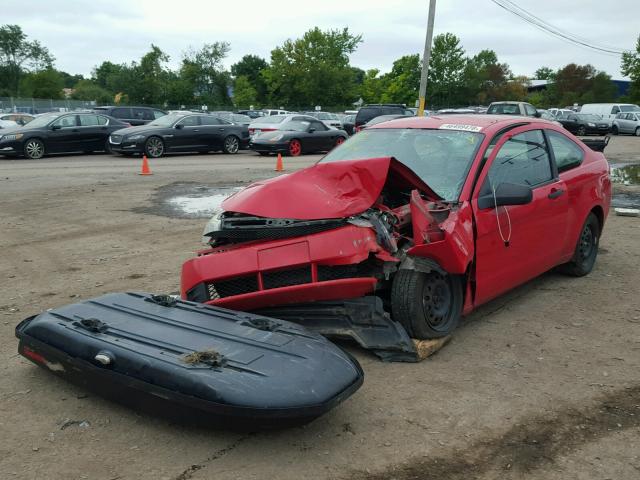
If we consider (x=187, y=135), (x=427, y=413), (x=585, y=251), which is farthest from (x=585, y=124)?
(x=427, y=413)

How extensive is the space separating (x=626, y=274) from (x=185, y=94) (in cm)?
6485

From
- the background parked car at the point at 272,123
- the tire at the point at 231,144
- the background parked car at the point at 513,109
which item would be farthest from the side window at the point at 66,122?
the background parked car at the point at 513,109

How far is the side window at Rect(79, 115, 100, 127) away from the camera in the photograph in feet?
66.1

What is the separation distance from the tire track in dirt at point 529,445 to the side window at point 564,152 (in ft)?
8.77

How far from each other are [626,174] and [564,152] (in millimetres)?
11960

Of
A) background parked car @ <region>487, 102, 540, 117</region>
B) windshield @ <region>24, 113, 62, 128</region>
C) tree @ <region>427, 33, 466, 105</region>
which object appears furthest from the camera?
tree @ <region>427, 33, 466, 105</region>

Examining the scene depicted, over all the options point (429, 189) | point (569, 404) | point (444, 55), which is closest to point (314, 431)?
point (569, 404)

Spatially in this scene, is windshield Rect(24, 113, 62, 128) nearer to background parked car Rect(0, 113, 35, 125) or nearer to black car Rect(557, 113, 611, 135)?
background parked car Rect(0, 113, 35, 125)

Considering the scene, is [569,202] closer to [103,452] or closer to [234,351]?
[234,351]

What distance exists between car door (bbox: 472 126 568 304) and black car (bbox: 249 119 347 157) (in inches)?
645

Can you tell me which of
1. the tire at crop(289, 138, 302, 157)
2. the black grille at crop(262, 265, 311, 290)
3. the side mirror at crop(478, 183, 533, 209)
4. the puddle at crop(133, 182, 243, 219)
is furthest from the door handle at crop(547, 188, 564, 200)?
the tire at crop(289, 138, 302, 157)

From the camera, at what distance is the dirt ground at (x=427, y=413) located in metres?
3.01

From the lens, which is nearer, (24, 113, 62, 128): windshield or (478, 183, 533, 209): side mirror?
(478, 183, 533, 209): side mirror

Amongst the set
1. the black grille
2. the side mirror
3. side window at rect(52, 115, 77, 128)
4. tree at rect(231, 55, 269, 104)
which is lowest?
the black grille
